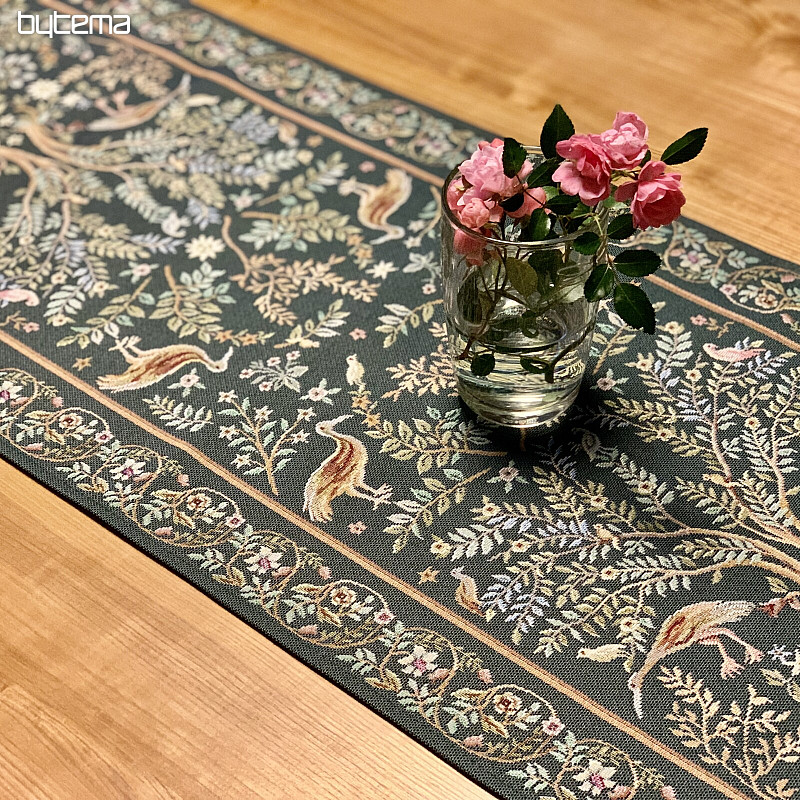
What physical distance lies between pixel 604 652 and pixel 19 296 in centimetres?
84

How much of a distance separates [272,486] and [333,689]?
0.77 ft

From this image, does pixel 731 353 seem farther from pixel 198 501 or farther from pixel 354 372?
pixel 198 501

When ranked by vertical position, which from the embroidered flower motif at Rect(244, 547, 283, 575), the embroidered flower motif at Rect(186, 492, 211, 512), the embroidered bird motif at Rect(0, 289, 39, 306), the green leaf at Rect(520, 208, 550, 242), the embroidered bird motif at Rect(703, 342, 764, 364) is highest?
the green leaf at Rect(520, 208, 550, 242)

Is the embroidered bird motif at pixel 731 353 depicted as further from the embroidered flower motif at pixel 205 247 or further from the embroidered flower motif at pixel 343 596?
the embroidered flower motif at pixel 205 247

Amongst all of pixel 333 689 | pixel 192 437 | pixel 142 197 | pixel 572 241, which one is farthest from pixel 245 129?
pixel 333 689

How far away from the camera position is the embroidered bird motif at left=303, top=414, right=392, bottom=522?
3.29 feet

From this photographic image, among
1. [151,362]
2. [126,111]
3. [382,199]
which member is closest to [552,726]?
[151,362]

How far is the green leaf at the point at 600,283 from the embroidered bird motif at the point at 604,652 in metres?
0.31

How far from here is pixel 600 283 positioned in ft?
2.81

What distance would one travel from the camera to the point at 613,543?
0.95m

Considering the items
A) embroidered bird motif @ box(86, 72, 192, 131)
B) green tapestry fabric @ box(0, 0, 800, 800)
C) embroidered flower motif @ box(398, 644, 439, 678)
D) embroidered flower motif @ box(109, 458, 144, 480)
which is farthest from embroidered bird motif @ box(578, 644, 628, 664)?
embroidered bird motif @ box(86, 72, 192, 131)

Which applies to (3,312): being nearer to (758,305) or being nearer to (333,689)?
(333,689)

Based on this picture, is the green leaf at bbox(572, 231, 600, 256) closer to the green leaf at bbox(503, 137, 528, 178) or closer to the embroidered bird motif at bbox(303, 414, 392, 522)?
the green leaf at bbox(503, 137, 528, 178)

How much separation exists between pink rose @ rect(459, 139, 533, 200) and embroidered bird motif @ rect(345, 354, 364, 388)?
0.33 m
